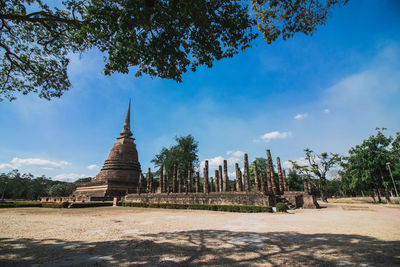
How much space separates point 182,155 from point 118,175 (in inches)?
542

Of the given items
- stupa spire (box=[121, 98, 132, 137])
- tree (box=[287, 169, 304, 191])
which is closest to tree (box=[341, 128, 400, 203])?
tree (box=[287, 169, 304, 191])

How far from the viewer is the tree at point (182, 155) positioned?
42.2 metres

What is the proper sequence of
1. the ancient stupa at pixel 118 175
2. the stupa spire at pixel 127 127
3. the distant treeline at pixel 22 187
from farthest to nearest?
the distant treeline at pixel 22 187, the stupa spire at pixel 127 127, the ancient stupa at pixel 118 175

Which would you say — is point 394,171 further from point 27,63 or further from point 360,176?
point 27,63

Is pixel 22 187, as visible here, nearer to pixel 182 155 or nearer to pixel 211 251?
pixel 182 155

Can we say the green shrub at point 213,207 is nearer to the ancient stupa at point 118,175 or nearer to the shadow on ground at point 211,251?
the shadow on ground at point 211,251

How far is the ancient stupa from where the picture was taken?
34.4 m

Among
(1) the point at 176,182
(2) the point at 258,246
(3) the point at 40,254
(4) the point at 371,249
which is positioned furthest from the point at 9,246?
(1) the point at 176,182

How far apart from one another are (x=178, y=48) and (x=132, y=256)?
645cm

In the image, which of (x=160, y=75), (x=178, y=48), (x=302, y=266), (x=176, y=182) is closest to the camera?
(x=302, y=266)

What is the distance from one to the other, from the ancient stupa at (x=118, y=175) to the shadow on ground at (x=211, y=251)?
2896 cm

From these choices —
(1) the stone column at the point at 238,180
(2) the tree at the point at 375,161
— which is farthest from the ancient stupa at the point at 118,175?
(2) the tree at the point at 375,161

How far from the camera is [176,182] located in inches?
1278

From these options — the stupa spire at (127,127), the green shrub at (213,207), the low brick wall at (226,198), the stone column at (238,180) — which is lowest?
the green shrub at (213,207)
